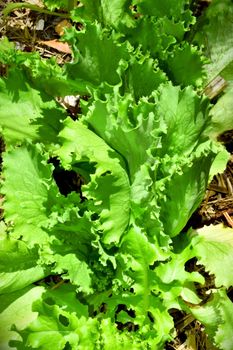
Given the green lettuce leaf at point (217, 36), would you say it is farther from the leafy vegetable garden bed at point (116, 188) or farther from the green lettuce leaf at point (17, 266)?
the green lettuce leaf at point (17, 266)

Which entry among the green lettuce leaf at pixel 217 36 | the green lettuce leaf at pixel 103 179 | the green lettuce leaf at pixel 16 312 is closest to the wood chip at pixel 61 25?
the green lettuce leaf at pixel 217 36

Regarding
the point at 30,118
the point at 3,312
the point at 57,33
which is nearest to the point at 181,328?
the point at 3,312

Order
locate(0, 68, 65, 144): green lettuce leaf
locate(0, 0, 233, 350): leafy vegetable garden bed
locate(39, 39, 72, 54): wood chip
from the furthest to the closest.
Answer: locate(39, 39, 72, 54): wood chip
locate(0, 68, 65, 144): green lettuce leaf
locate(0, 0, 233, 350): leafy vegetable garden bed

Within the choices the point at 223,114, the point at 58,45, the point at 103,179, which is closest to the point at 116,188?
the point at 103,179

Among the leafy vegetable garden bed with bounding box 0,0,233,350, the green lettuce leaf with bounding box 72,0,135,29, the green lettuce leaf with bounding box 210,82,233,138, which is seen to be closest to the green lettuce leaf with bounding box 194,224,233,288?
the leafy vegetable garden bed with bounding box 0,0,233,350

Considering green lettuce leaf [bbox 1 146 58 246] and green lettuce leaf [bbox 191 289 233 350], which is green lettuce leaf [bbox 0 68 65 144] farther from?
green lettuce leaf [bbox 191 289 233 350]

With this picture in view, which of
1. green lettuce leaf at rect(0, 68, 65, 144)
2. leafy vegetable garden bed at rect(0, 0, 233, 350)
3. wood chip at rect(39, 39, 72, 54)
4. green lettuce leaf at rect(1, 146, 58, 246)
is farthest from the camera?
wood chip at rect(39, 39, 72, 54)

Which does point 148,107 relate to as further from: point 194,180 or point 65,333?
point 65,333

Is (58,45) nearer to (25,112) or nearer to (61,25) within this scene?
(61,25)
